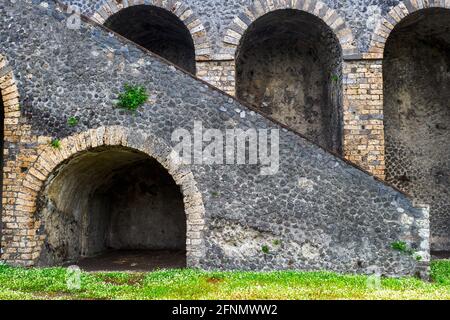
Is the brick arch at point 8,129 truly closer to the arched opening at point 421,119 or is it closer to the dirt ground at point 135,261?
the dirt ground at point 135,261

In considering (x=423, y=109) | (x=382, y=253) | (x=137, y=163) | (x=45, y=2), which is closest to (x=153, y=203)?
(x=137, y=163)

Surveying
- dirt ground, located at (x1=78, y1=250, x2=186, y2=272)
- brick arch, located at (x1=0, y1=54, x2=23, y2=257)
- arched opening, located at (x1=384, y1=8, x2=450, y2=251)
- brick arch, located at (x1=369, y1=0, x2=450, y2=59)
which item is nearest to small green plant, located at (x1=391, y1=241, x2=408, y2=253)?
dirt ground, located at (x1=78, y1=250, x2=186, y2=272)

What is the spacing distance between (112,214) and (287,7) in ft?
22.8

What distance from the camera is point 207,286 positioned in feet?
21.6

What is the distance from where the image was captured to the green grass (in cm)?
599

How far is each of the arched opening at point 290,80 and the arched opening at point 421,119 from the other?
1.85 m

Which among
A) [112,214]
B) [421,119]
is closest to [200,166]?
[112,214]

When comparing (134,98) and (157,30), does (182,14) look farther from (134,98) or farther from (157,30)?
(134,98)

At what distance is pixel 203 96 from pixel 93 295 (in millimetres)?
3797

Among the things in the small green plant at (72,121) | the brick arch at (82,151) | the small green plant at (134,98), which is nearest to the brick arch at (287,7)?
the small green plant at (134,98)

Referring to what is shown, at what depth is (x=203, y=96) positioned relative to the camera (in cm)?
821

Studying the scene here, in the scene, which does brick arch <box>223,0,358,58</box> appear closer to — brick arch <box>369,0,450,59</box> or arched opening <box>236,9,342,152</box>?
brick arch <box>369,0,450,59</box>

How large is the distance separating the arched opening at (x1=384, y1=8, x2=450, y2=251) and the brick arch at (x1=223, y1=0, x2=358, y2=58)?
7.71 ft

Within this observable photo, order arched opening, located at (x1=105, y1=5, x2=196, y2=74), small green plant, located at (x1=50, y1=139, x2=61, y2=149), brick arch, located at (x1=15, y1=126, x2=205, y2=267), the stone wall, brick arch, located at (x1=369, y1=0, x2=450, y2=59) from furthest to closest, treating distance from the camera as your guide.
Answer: arched opening, located at (x1=105, y1=5, x2=196, y2=74) < brick arch, located at (x1=369, y1=0, x2=450, y2=59) < the stone wall < small green plant, located at (x1=50, y1=139, x2=61, y2=149) < brick arch, located at (x1=15, y1=126, x2=205, y2=267)
